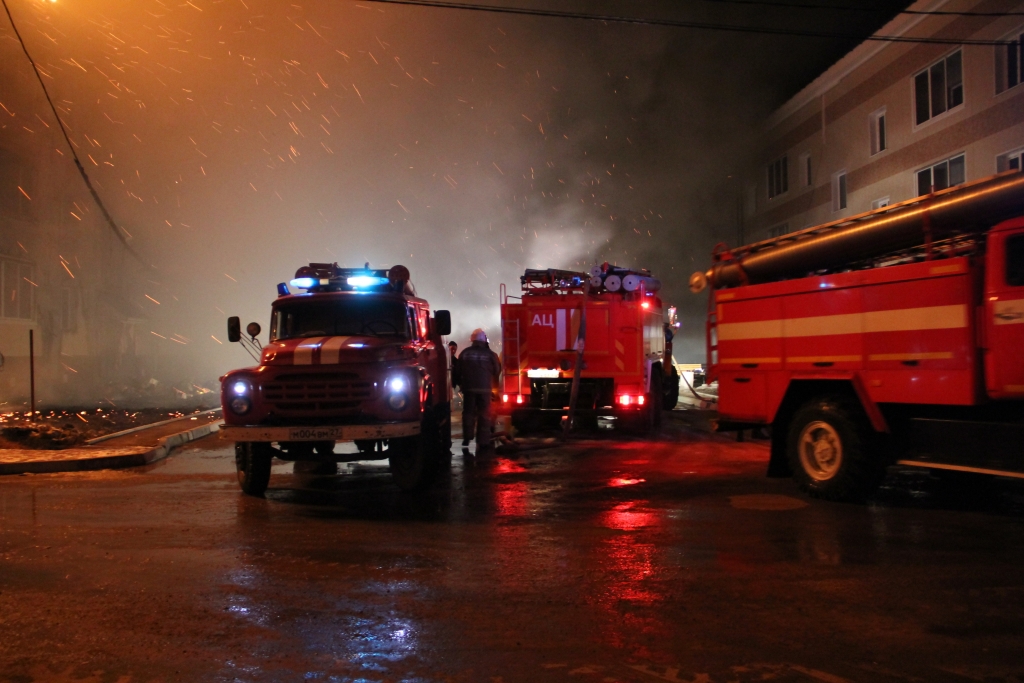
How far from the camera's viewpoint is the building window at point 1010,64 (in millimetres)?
16391

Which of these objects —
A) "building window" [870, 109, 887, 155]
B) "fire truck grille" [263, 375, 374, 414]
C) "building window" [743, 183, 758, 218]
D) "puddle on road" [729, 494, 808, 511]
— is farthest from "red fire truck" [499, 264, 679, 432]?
"building window" [743, 183, 758, 218]

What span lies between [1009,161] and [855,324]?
13.6 m

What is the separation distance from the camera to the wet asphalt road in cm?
362

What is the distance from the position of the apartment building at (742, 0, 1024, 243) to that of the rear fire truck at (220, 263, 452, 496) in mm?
14094

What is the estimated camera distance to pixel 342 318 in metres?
8.88

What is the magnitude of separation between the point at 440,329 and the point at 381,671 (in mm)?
6341

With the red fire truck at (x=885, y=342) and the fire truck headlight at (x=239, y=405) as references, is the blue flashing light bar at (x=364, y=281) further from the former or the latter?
the red fire truck at (x=885, y=342)

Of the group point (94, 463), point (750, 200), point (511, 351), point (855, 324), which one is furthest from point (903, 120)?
point (94, 463)

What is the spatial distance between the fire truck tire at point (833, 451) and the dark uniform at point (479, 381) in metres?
5.05

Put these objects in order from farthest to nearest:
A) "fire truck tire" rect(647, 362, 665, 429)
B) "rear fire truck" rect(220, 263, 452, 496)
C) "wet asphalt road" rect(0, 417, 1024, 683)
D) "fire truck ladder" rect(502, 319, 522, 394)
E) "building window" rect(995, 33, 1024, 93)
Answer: "building window" rect(995, 33, 1024, 93), "fire truck tire" rect(647, 362, 665, 429), "fire truck ladder" rect(502, 319, 522, 394), "rear fire truck" rect(220, 263, 452, 496), "wet asphalt road" rect(0, 417, 1024, 683)

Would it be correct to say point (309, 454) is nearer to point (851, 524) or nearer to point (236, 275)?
point (851, 524)

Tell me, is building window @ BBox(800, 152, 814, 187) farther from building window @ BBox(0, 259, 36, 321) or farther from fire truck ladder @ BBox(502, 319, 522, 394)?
building window @ BBox(0, 259, 36, 321)

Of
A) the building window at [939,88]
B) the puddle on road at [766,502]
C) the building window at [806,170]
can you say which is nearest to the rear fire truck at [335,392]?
the puddle on road at [766,502]

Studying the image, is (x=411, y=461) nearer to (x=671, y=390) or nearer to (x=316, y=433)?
(x=316, y=433)
